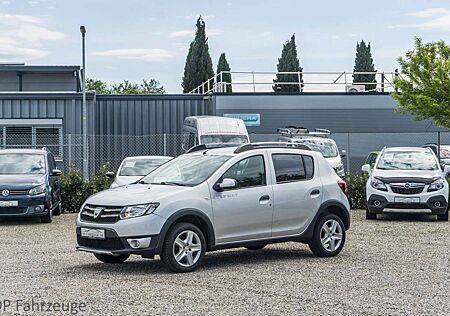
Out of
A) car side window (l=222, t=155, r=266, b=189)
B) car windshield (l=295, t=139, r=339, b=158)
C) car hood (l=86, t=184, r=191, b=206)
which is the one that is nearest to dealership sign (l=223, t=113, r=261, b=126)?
car windshield (l=295, t=139, r=339, b=158)

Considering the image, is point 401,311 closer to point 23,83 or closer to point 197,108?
point 197,108

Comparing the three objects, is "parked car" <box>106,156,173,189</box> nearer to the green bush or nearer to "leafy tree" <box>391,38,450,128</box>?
the green bush

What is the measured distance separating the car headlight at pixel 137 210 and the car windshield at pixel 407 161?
10.4 meters

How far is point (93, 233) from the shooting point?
10695 millimetres

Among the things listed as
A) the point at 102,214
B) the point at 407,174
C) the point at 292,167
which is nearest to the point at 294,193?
the point at 292,167

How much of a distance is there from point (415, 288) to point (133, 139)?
24.4m

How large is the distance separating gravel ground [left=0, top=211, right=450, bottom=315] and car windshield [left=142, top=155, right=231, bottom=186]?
112 centimetres

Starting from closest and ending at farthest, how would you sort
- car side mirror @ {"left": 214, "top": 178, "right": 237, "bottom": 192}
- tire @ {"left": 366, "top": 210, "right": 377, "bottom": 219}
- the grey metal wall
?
car side mirror @ {"left": 214, "top": 178, "right": 237, "bottom": 192}
tire @ {"left": 366, "top": 210, "right": 377, "bottom": 219}
the grey metal wall

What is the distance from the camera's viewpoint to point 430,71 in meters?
28.8

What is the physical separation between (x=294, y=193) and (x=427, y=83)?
1817 centimetres

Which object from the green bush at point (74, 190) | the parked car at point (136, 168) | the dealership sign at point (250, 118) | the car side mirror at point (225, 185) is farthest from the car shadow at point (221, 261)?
the dealership sign at point (250, 118)

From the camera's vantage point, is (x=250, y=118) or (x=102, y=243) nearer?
(x=102, y=243)

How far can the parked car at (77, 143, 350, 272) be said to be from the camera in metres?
10.5

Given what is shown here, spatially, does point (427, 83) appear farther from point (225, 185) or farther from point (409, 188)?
point (225, 185)
